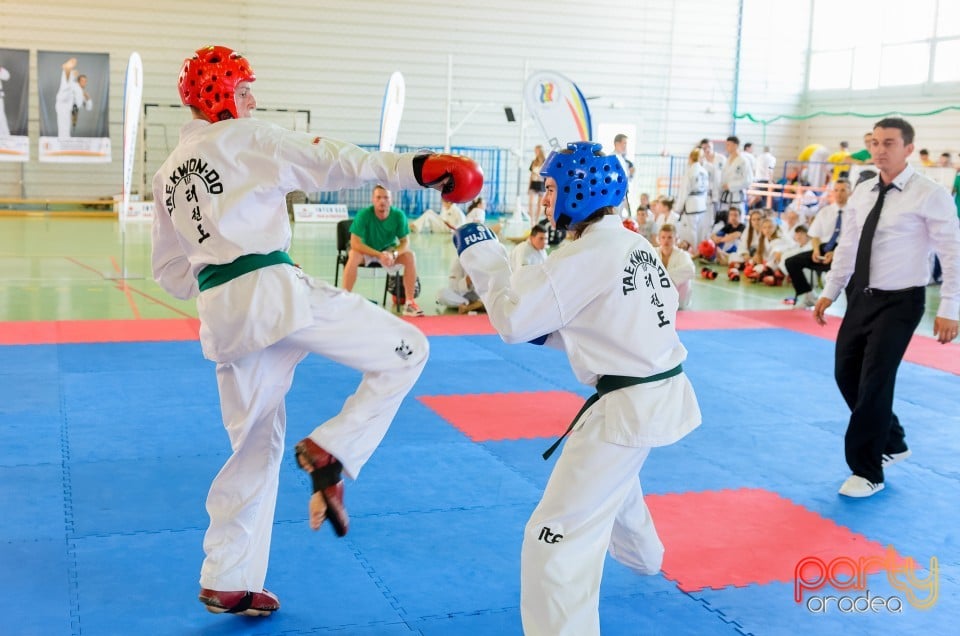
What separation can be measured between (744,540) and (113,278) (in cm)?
951

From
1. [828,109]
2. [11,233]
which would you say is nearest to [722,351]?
[11,233]

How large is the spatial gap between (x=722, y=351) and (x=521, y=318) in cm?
636

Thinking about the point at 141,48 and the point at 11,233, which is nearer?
the point at 11,233

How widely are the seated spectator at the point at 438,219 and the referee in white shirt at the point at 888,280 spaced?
11551 mm

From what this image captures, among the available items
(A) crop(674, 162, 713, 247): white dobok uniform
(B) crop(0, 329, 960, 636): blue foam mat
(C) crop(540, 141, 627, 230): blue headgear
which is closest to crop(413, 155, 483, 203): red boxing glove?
(C) crop(540, 141, 627, 230): blue headgear

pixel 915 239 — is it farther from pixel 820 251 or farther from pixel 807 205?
Result: pixel 807 205

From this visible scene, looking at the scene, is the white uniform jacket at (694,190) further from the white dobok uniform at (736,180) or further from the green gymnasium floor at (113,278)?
the green gymnasium floor at (113,278)

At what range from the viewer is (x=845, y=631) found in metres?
3.63

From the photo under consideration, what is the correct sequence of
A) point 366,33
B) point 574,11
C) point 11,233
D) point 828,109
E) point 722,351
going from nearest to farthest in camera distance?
1. point 722,351
2. point 11,233
3. point 366,33
4. point 574,11
5. point 828,109

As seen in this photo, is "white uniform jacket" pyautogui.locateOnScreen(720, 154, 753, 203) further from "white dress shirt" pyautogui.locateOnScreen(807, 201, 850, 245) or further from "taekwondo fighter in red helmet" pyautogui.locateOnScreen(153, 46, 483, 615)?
"taekwondo fighter in red helmet" pyautogui.locateOnScreen(153, 46, 483, 615)

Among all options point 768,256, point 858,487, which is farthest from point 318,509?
point 768,256

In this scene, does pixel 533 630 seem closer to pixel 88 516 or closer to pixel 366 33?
pixel 88 516

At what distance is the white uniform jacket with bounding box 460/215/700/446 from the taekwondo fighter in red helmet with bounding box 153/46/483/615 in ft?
1.18

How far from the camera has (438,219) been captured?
61.5 feet
